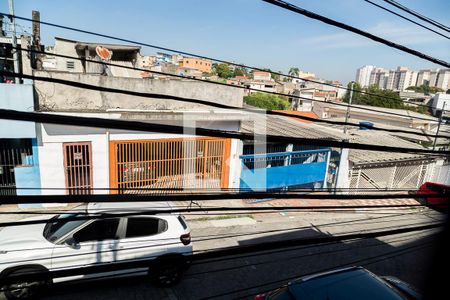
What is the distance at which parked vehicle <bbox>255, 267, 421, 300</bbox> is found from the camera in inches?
165

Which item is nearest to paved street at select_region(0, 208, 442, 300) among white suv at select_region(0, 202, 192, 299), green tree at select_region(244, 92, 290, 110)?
white suv at select_region(0, 202, 192, 299)

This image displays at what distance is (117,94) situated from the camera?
32.3 ft

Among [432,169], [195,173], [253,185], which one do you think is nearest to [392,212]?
[432,169]

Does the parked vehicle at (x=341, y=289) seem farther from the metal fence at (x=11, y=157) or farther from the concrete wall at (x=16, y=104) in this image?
the metal fence at (x=11, y=157)

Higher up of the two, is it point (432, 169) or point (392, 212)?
point (432, 169)

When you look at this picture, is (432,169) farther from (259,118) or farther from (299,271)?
(299,271)

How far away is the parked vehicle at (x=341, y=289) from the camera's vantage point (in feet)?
13.7

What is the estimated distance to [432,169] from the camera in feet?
48.0

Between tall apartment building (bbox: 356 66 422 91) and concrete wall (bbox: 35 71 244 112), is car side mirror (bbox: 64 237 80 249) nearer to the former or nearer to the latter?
concrete wall (bbox: 35 71 244 112)

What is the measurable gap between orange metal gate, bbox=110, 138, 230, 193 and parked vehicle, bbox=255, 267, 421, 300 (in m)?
6.12

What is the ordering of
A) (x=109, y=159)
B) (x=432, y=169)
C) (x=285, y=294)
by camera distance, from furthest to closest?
(x=432, y=169), (x=109, y=159), (x=285, y=294)

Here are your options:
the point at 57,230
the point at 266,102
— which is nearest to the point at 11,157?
the point at 57,230

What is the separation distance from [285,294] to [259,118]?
31.0 ft

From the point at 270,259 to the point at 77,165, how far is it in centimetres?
613
